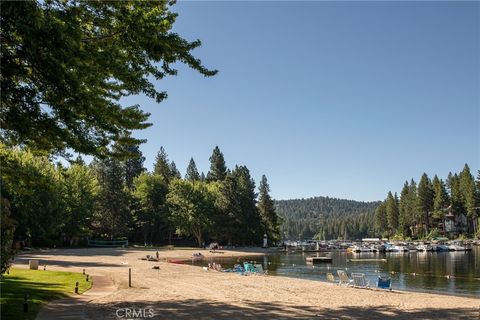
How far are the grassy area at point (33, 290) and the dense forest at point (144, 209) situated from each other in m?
Answer: 39.5

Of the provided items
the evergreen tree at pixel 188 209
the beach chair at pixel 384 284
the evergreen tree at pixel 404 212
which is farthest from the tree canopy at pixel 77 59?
the evergreen tree at pixel 404 212

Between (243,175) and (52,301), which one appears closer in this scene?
(52,301)

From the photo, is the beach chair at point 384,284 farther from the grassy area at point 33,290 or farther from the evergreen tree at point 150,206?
the evergreen tree at point 150,206

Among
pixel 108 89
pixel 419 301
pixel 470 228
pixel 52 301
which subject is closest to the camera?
pixel 108 89

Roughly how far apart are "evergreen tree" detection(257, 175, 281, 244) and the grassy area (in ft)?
294

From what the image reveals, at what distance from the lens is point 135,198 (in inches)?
3999

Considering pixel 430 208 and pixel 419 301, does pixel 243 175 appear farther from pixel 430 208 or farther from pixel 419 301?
pixel 419 301

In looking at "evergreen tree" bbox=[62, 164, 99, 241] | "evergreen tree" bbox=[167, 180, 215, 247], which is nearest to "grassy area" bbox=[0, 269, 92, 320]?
"evergreen tree" bbox=[62, 164, 99, 241]

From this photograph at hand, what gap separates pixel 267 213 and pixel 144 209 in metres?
35.5

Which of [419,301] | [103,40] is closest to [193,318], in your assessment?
[103,40]

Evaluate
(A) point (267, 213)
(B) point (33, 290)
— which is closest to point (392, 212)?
(A) point (267, 213)

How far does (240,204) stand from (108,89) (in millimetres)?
92855

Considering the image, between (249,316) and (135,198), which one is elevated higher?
(135,198)

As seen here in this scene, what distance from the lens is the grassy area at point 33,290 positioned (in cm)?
1622
